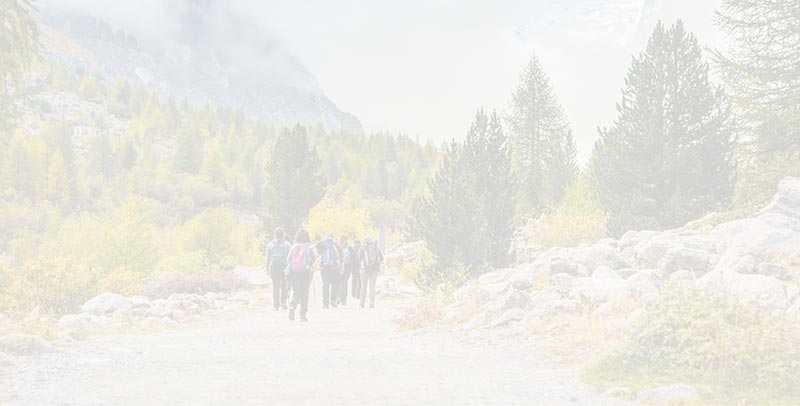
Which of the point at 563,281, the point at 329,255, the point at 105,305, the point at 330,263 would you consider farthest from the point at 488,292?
the point at 105,305

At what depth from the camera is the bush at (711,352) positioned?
7.80 m

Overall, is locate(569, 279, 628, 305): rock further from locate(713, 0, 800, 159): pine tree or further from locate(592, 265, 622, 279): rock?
locate(713, 0, 800, 159): pine tree

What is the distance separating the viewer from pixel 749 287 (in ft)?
35.7

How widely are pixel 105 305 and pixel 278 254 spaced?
4360 millimetres

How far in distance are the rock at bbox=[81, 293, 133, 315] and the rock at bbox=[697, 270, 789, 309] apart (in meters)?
13.2

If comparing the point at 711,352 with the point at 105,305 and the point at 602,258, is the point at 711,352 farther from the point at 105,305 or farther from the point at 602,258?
the point at 105,305

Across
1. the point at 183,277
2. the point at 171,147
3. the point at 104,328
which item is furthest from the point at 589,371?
the point at 171,147

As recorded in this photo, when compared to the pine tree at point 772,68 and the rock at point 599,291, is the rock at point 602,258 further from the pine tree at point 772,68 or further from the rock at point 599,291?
the pine tree at point 772,68

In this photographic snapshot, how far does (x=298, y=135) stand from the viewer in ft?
143

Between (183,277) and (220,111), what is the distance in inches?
6854

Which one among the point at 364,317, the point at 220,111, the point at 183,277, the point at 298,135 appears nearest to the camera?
the point at 364,317

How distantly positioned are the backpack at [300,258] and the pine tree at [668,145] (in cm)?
1241

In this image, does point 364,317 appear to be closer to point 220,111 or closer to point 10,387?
point 10,387

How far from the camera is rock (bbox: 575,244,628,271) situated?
16422mm
